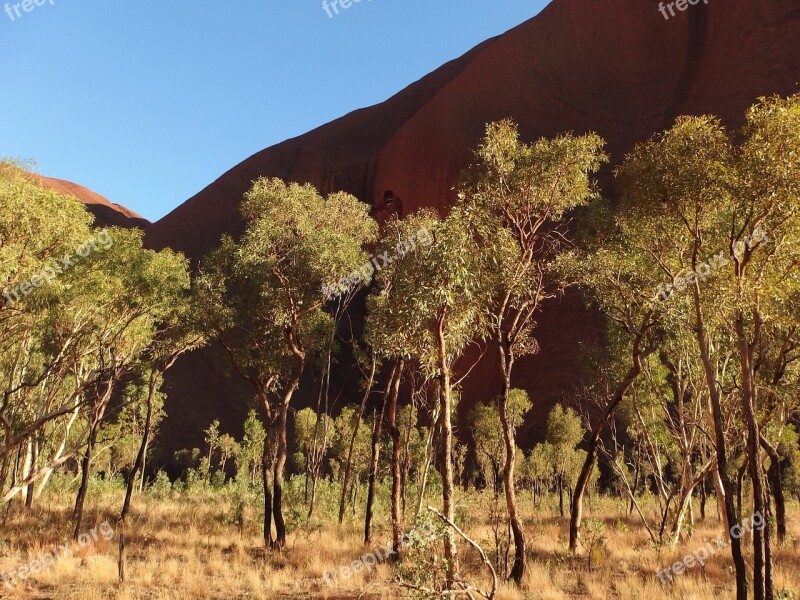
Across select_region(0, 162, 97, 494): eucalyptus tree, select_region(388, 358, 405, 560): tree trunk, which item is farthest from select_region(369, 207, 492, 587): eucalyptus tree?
select_region(0, 162, 97, 494): eucalyptus tree

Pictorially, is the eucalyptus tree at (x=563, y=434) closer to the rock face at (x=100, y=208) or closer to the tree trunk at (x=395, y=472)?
the tree trunk at (x=395, y=472)

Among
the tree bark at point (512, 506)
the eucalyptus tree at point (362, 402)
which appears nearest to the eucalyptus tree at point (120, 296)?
the eucalyptus tree at point (362, 402)

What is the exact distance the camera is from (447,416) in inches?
395

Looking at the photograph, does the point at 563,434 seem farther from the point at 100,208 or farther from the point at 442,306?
the point at 100,208

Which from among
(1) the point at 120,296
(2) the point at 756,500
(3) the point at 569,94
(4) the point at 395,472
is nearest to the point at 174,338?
(1) the point at 120,296

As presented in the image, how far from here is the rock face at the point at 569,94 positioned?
4801cm

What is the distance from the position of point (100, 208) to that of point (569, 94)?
95088mm

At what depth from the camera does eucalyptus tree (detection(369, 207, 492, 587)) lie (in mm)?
9828

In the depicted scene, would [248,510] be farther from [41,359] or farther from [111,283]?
[41,359]

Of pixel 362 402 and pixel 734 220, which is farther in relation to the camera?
pixel 362 402

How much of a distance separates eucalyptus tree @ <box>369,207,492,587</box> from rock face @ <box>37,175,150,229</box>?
97310mm

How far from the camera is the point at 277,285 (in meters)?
16.8

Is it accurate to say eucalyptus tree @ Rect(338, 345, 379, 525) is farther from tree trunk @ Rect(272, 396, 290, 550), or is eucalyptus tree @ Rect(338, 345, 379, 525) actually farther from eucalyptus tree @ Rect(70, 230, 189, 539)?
eucalyptus tree @ Rect(70, 230, 189, 539)

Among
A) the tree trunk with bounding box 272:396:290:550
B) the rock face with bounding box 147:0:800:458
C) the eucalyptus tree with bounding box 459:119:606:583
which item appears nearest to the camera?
the eucalyptus tree with bounding box 459:119:606:583
